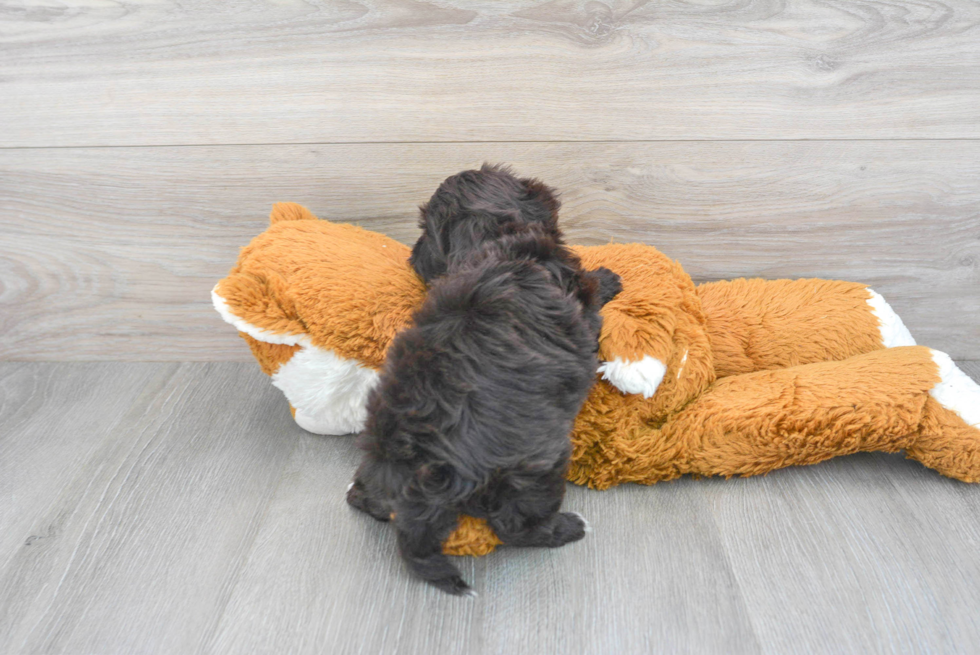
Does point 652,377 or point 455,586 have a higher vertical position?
point 652,377

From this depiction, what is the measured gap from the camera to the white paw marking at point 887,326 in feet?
3.39

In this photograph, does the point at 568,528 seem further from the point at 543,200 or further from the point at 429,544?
the point at 543,200

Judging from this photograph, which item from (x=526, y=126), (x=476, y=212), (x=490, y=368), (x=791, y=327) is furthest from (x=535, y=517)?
(x=526, y=126)

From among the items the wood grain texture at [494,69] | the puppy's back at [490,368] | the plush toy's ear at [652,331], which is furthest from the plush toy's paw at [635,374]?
the wood grain texture at [494,69]

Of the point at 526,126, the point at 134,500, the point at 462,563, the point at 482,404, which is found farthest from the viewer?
the point at 526,126

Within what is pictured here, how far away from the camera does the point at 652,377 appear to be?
859 millimetres

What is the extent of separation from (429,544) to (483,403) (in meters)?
0.19

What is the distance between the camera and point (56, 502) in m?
0.96

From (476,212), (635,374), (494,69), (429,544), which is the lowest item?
(429,544)

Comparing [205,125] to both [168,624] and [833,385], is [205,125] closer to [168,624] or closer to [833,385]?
[168,624]

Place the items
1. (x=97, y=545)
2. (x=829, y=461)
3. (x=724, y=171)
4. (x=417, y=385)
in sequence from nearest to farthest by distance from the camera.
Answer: (x=417, y=385), (x=97, y=545), (x=829, y=461), (x=724, y=171)

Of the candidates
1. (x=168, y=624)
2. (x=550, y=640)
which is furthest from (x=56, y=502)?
(x=550, y=640)

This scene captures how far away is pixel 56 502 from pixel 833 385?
1153 mm

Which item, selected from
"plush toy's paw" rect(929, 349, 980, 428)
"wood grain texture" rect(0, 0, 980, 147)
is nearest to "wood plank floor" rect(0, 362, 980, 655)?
"plush toy's paw" rect(929, 349, 980, 428)
